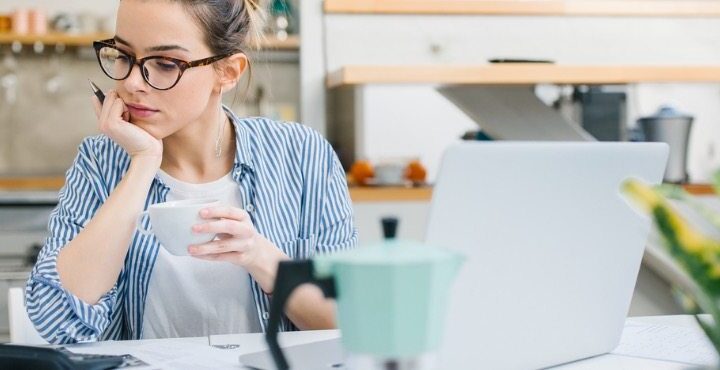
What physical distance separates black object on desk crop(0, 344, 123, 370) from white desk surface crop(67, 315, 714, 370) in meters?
0.07

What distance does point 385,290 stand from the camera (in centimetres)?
65

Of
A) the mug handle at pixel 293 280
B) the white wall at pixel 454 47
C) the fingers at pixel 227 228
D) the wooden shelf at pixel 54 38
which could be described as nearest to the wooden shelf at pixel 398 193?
the white wall at pixel 454 47

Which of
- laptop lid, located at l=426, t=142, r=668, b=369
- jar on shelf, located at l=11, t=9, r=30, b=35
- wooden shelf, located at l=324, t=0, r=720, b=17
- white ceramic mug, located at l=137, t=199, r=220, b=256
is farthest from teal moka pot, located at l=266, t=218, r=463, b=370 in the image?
jar on shelf, located at l=11, t=9, r=30, b=35

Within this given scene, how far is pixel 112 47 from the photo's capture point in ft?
4.68

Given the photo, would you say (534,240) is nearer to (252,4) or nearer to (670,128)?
(252,4)

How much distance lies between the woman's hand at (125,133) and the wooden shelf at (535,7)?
7.51ft

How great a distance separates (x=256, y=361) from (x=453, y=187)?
386mm

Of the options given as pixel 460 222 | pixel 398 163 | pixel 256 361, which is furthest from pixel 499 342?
pixel 398 163

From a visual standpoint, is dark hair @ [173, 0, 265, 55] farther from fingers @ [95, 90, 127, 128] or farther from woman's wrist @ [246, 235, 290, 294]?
woman's wrist @ [246, 235, 290, 294]

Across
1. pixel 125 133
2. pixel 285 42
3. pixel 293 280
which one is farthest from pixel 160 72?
pixel 285 42

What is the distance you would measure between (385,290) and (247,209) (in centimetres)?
96

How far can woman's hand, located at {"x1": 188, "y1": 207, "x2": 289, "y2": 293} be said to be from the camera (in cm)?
116

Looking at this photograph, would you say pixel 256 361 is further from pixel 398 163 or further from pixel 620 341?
pixel 398 163

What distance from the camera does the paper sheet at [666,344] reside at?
118cm
